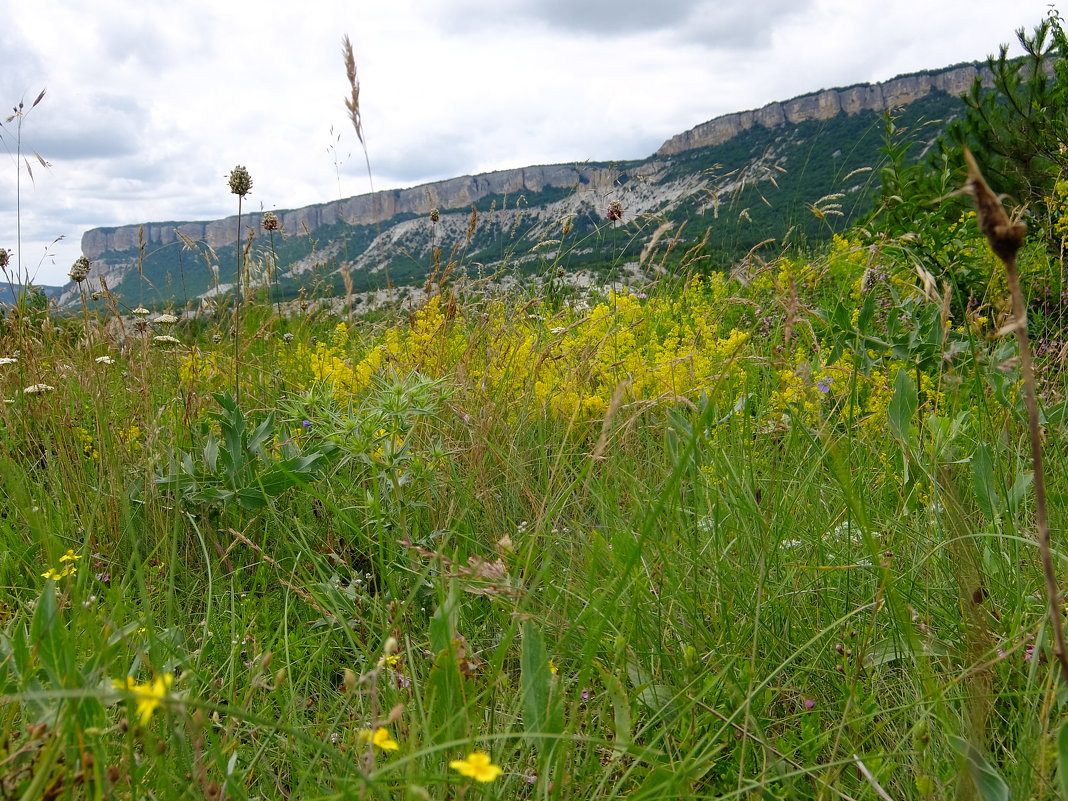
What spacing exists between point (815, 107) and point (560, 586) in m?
68.4

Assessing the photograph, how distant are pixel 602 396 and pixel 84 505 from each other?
5.67 ft

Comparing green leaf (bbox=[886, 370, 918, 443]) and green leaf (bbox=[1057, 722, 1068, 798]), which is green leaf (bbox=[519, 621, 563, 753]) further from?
green leaf (bbox=[886, 370, 918, 443])

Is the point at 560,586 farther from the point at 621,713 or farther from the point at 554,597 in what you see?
the point at 621,713

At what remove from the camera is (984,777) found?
0.79m

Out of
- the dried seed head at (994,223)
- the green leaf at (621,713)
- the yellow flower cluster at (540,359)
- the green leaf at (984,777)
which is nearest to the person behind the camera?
the dried seed head at (994,223)

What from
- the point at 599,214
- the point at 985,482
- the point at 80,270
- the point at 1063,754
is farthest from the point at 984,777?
the point at 80,270

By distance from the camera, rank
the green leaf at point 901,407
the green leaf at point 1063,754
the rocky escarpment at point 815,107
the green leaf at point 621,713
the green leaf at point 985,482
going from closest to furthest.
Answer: the green leaf at point 1063,754, the green leaf at point 621,713, the green leaf at point 985,482, the green leaf at point 901,407, the rocky escarpment at point 815,107

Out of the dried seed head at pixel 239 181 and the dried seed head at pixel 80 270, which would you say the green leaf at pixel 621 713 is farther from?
the dried seed head at pixel 80 270

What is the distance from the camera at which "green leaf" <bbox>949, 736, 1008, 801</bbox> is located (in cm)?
77

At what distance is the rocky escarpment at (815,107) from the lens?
4869 centimetres

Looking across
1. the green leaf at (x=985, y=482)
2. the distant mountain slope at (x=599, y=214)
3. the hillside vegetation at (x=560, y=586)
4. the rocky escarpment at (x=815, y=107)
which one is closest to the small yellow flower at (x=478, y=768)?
the hillside vegetation at (x=560, y=586)

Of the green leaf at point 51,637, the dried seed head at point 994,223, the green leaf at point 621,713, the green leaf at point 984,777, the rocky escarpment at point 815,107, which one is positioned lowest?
the green leaf at point 984,777

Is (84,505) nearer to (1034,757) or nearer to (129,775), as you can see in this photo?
(129,775)

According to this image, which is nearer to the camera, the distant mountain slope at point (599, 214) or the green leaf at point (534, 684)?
the green leaf at point (534, 684)
